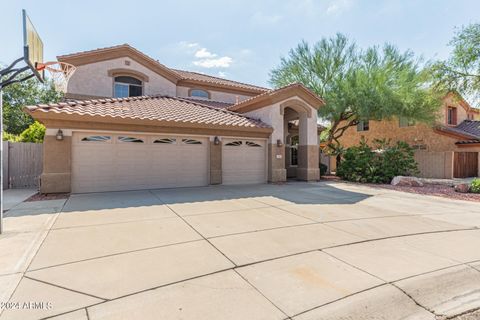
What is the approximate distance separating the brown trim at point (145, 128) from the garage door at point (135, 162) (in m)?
0.32

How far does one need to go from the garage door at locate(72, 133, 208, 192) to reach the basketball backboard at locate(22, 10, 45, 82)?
15.6ft

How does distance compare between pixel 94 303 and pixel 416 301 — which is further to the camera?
pixel 416 301

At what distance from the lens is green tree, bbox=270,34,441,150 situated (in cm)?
1681

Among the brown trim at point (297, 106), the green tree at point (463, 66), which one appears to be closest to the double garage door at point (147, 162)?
the brown trim at point (297, 106)

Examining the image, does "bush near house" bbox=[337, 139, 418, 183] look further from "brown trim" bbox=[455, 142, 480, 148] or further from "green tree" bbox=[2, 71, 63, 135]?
"green tree" bbox=[2, 71, 63, 135]

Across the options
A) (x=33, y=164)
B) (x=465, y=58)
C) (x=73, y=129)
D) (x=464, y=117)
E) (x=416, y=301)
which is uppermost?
(x=465, y=58)

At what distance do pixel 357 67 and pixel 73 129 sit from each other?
57.9 ft

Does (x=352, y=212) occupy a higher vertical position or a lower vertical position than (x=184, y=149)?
lower

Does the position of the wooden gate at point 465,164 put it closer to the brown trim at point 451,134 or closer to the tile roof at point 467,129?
the brown trim at point 451,134

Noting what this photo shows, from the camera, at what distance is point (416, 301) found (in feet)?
10.6

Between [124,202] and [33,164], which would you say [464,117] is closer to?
[124,202]

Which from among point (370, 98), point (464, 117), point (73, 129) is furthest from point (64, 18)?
point (464, 117)

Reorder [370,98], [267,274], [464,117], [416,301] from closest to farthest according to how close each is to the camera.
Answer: [416,301], [267,274], [370,98], [464,117]

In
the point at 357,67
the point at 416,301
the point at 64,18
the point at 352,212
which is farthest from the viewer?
the point at 357,67
